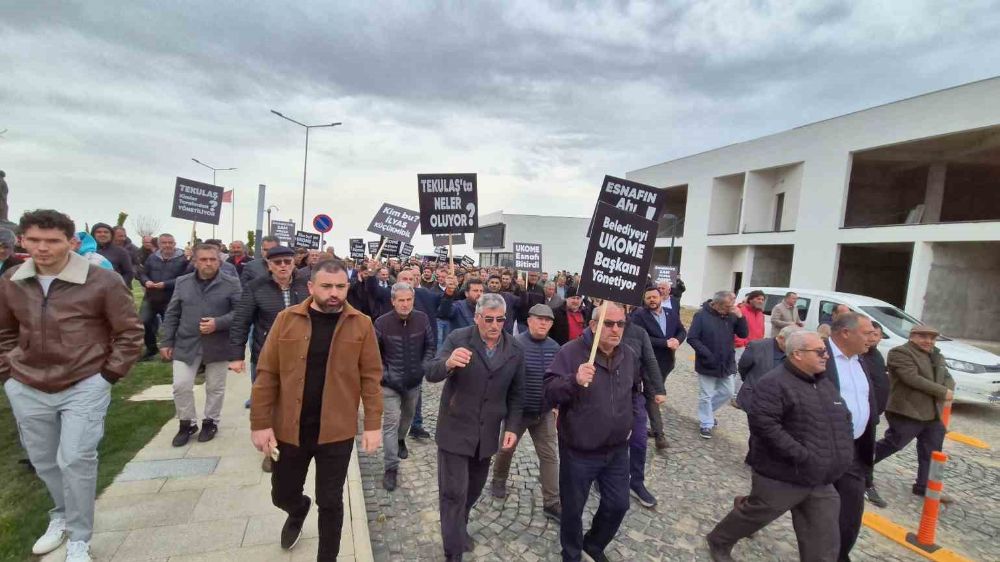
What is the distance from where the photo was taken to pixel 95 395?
282 centimetres

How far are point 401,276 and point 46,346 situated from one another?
3491 millimetres

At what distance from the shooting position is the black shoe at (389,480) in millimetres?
4207

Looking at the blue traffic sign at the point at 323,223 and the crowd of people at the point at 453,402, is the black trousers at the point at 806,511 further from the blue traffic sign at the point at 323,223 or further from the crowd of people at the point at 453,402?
the blue traffic sign at the point at 323,223

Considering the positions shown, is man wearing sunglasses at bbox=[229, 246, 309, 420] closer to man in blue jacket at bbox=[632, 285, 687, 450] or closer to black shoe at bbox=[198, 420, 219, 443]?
black shoe at bbox=[198, 420, 219, 443]

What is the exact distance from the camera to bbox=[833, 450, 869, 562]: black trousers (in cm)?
329

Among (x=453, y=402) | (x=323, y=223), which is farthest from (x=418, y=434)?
(x=323, y=223)

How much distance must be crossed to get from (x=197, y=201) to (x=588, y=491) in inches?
374

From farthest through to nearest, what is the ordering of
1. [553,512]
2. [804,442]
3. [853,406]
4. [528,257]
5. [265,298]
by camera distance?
[528,257]
[265,298]
[553,512]
[853,406]
[804,442]

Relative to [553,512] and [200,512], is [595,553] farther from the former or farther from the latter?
[200,512]

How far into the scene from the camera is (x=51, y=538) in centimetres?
288

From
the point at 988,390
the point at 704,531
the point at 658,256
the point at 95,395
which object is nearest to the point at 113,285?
the point at 95,395

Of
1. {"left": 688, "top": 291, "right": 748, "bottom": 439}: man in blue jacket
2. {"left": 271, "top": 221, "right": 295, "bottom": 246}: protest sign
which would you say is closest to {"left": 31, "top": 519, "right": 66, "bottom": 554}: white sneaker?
{"left": 688, "top": 291, "right": 748, "bottom": 439}: man in blue jacket

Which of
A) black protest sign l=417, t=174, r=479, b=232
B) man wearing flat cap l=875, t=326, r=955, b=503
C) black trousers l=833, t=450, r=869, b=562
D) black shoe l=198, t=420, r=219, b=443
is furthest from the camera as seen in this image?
black protest sign l=417, t=174, r=479, b=232

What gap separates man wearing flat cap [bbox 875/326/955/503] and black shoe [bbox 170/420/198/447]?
21.7 ft
